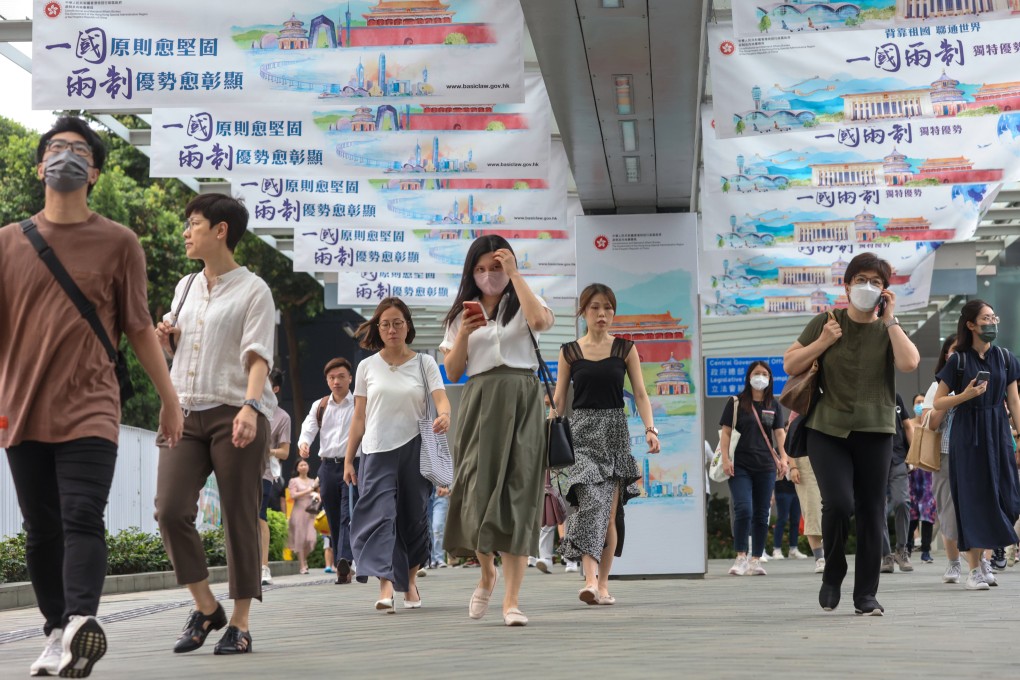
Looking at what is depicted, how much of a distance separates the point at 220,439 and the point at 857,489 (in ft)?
11.9

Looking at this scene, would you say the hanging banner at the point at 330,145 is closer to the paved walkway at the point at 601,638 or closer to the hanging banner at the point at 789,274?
the paved walkway at the point at 601,638

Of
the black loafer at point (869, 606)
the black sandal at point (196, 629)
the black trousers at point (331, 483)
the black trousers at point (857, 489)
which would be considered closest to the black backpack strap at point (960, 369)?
the black trousers at point (857, 489)

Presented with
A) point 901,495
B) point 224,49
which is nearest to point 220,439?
point 224,49

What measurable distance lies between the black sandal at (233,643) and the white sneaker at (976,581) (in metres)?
6.56

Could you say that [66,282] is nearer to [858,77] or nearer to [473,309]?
[473,309]

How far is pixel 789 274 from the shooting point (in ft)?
64.8

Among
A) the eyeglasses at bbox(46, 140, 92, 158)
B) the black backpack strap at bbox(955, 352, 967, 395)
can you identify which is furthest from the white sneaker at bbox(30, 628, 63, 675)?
the black backpack strap at bbox(955, 352, 967, 395)

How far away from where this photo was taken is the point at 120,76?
33.2 feet

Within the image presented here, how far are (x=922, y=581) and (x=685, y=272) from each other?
3.47 m

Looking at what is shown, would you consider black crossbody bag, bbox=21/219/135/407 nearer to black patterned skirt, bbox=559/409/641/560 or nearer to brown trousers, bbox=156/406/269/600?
brown trousers, bbox=156/406/269/600

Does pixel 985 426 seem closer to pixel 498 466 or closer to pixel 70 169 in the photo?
pixel 498 466

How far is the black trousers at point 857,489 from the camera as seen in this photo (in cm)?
845

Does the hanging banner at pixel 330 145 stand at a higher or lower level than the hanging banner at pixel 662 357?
higher

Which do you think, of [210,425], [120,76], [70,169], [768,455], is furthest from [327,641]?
[768,455]
